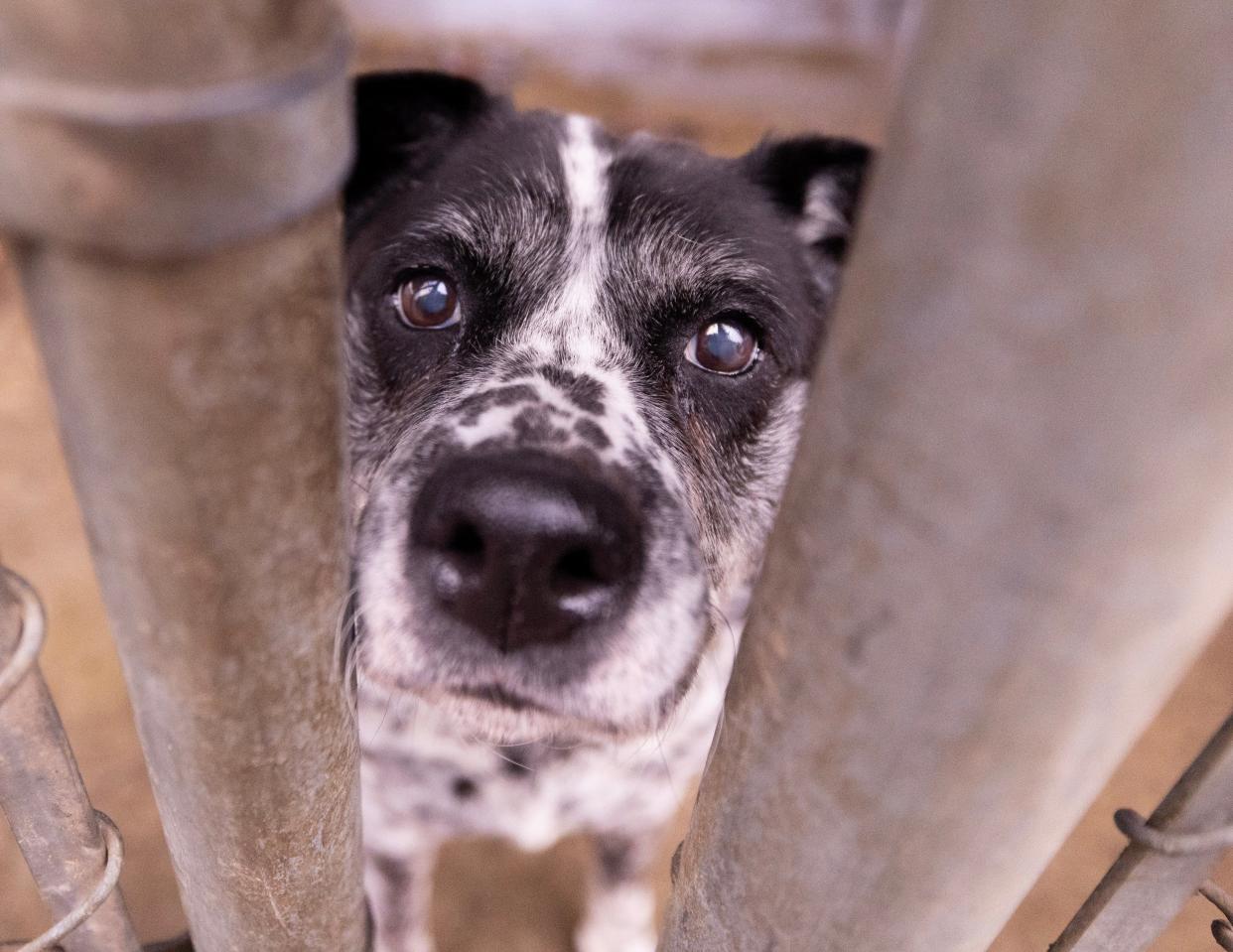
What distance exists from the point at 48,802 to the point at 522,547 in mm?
463

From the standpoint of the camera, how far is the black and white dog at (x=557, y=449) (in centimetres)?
98

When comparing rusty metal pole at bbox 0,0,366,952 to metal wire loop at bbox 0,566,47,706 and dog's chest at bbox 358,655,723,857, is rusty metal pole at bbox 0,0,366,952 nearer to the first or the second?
metal wire loop at bbox 0,566,47,706

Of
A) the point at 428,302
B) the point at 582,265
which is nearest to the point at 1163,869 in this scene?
the point at 582,265

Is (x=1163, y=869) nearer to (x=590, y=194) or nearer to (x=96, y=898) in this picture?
(x=96, y=898)

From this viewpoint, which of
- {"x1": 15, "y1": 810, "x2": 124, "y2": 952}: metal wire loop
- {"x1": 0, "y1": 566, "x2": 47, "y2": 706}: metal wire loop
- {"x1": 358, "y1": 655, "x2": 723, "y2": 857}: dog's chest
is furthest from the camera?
{"x1": 358, "y1": 655, "x2": 723, "y2": 857}: dog's chest

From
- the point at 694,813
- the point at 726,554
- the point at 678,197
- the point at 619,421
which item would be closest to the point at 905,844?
the point at 694,813

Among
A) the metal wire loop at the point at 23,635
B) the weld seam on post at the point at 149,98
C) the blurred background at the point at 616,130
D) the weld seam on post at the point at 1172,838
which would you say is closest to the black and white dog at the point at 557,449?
the blurred background at the point at 616,130

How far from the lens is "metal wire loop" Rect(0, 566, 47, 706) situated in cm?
63

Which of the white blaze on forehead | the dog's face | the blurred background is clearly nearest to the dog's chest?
the dog's face

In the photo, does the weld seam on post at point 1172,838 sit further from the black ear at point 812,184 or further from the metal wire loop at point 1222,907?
the black ear at point 812,184

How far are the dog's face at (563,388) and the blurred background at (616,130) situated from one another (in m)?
0.58

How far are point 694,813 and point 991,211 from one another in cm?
54

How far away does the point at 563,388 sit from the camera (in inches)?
48.2

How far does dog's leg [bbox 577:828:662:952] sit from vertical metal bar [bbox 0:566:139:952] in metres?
1.10
